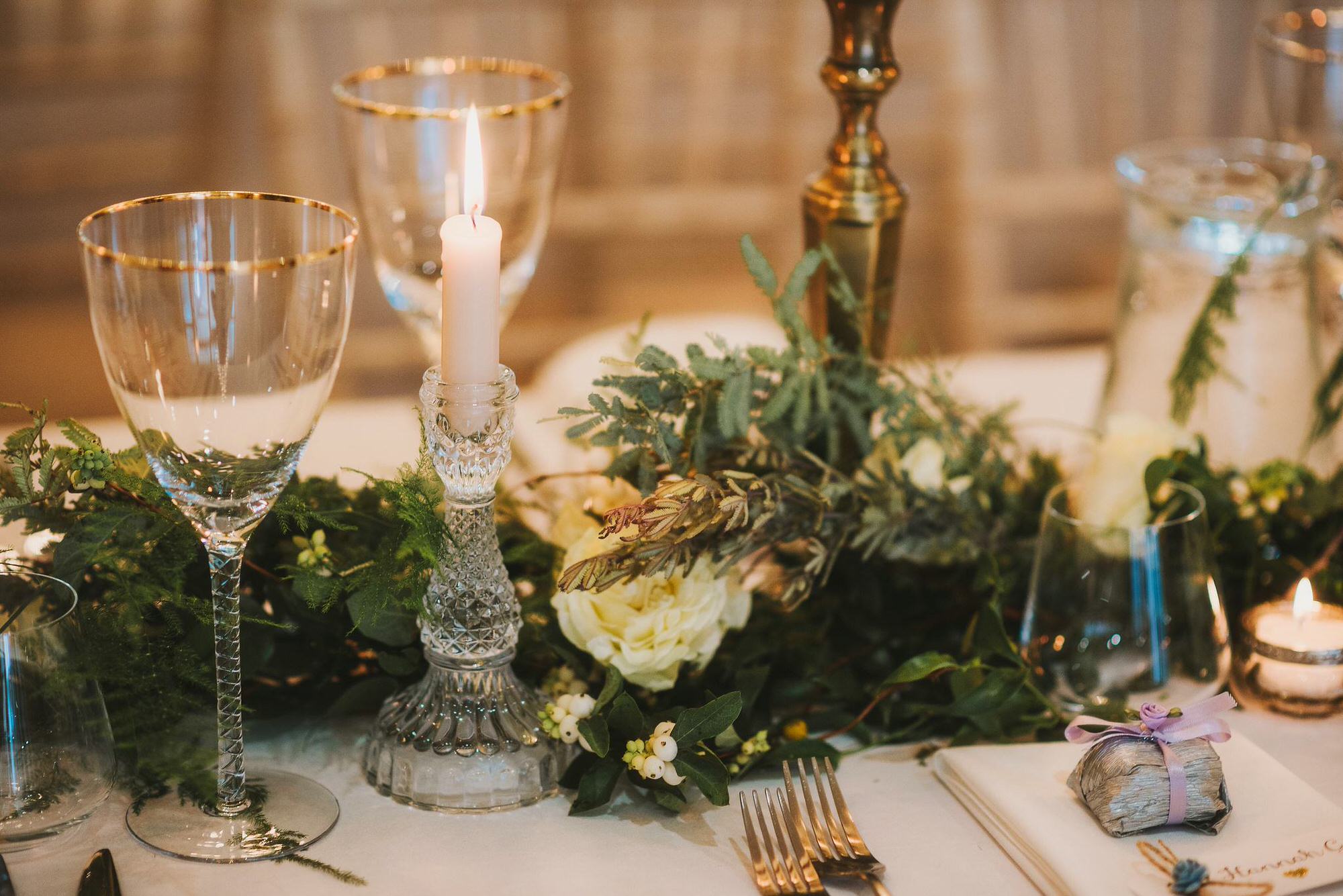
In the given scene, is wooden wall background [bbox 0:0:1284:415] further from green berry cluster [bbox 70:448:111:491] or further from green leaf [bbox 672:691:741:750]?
green leaf [bbox 672:691:741:750]

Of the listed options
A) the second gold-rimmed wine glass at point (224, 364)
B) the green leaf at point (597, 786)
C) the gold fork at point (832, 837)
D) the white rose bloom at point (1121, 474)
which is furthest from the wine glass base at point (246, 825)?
the white rose bloom at point (1121, 474)

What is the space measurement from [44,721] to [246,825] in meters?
0.11

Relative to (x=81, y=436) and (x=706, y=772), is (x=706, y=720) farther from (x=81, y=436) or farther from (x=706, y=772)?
(x=81, y=436)

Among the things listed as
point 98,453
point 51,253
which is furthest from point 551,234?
point 98,453

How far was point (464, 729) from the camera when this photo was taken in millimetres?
671

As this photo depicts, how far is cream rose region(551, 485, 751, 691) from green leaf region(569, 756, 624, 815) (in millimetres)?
48

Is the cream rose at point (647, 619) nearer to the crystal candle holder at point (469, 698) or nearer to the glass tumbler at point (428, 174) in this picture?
the crystal candle holder at point (469, 698)

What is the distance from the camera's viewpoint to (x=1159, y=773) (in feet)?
2.05

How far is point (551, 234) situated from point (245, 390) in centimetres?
260

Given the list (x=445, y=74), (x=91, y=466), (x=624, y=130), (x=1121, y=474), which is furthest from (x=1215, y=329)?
(x=624, y=130)

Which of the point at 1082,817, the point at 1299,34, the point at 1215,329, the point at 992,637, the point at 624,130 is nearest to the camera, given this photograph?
the point at 1082,817

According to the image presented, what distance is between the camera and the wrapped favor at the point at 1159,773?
621mm

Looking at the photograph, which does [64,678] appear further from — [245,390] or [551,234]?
[551,234]

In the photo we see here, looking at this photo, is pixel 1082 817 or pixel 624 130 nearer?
pixel 1082 817
